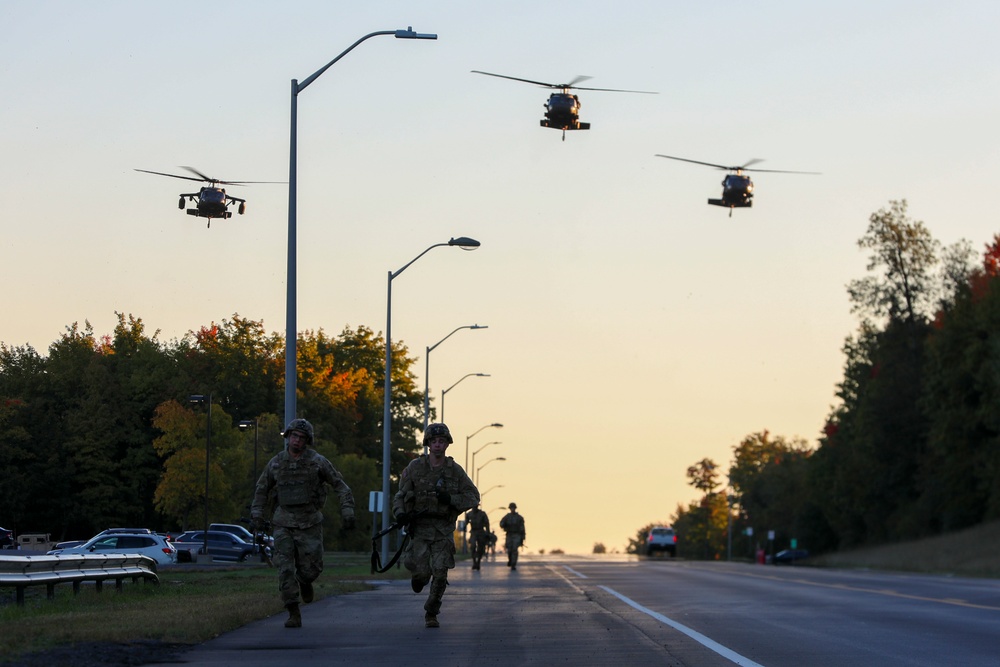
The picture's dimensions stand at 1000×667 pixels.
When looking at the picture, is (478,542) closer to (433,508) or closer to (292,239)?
(292,239)

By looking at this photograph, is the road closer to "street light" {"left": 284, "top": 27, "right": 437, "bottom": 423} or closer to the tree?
"street light" {"left": 284, "top": 27, "right": 437, "bottom": 423}

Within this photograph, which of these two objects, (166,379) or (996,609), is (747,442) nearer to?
(166,379)

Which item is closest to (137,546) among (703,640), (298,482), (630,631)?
(298,482)

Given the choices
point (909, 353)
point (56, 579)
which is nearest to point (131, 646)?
point (56, 579)

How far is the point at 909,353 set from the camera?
8962cm

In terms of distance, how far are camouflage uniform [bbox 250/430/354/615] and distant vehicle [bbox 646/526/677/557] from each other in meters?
77.3

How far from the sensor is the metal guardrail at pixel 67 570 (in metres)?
17.9

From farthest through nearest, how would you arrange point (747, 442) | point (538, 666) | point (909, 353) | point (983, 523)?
point (747, 442)
point (909, 353)
point (983, 523)
point (538, 666)

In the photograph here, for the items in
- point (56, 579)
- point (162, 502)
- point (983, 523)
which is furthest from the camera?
point (983, 523)

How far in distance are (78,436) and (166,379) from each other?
1191cm

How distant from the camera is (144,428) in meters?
70.6

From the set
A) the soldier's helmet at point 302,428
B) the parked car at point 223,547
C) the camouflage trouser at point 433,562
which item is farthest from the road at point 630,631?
the parked car at point 223,547

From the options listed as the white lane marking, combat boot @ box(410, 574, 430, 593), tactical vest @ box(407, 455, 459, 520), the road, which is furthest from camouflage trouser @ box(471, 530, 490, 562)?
tactical vest @ box(407, 455, 459, 520)

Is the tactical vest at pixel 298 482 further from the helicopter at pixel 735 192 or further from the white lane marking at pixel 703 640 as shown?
the helicopter at pixel 735 192
